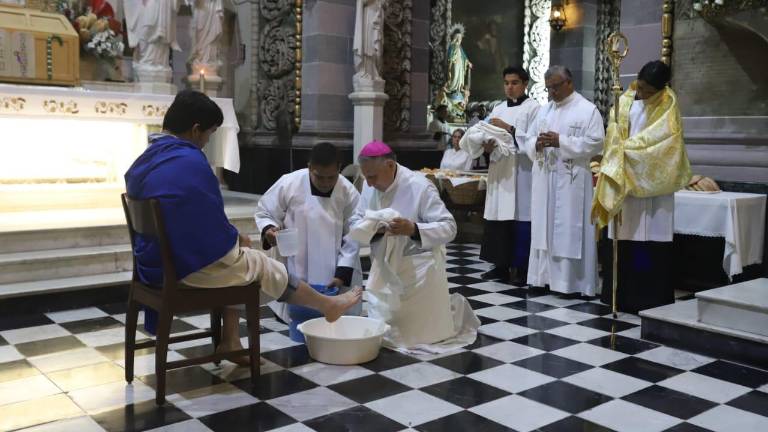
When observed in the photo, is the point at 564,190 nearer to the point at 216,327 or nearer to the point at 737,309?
the point at 737,309

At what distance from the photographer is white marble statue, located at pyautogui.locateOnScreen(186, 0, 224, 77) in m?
8.35

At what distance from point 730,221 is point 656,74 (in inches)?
48.8

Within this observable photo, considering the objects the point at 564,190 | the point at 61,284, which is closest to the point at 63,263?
the point at 61,284

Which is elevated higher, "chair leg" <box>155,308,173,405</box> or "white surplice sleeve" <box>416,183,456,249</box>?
"white surplice sleeve" <box>416,183,456,249</box>

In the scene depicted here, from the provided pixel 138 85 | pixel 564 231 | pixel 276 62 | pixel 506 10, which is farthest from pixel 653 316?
pixel 506 10

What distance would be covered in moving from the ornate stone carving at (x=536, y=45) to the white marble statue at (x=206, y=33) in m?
7.52

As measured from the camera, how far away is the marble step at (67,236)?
231 inches

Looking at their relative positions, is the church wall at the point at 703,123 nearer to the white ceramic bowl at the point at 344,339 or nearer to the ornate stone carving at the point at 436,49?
the white ceramic bowl at the point at 344,339

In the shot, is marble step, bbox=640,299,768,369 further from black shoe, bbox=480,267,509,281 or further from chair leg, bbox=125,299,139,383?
chair leg, bbox=125,299,139,383

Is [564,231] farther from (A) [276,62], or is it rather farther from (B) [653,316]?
(A) [276,62]

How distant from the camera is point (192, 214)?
11.4 feet

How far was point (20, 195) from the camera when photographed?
6.96 meters

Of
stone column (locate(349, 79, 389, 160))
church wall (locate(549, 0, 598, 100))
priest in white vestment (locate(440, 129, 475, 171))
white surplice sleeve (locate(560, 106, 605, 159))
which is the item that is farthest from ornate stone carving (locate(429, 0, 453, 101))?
white surplice sleeve (locate(560, 106, 605, 159))

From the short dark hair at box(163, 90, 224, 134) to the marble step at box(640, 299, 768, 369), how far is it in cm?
292
